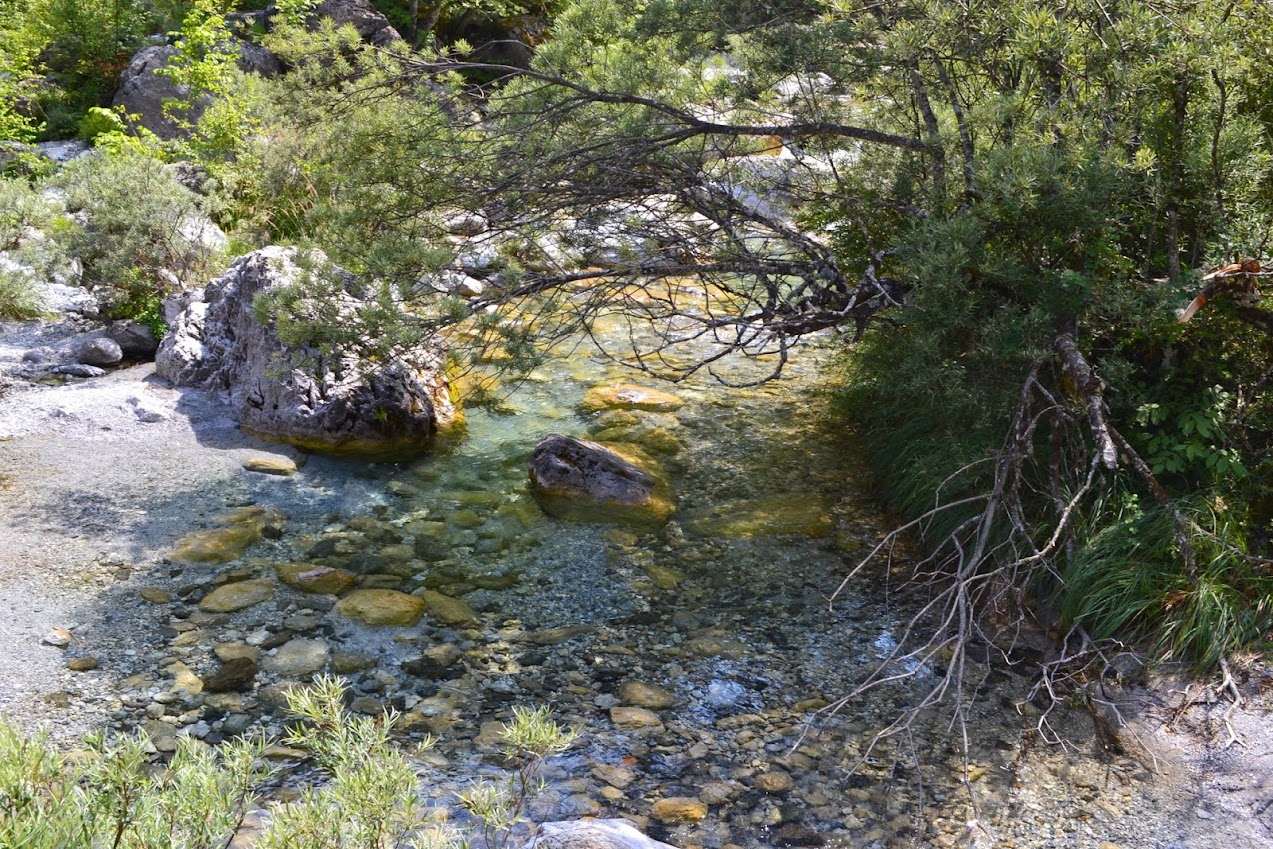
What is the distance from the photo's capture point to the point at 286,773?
3.97m

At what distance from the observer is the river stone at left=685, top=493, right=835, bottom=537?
630cm

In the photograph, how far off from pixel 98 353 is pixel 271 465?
2.61 m

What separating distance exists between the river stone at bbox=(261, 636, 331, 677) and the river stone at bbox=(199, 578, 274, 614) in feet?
1.56

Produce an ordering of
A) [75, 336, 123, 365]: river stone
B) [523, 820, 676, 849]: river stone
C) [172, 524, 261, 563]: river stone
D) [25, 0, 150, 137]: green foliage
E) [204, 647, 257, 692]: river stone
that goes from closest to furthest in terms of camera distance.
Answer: [523, 820, 676, 849]: river stone → [204, 647, 257, 692]: river stone → [172, 524, 261, 563]: river stone → [75, 336, 123, 365]: river stone → [25, 0, 150, 137]: green foliage

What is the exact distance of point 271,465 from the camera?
6898 mm

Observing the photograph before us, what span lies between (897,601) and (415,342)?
3.11 m

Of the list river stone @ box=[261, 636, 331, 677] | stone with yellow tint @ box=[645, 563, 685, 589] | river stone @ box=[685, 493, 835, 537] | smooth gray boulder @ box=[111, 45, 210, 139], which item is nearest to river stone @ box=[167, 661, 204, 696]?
river stone @ box=[261, 636, 331, 677]

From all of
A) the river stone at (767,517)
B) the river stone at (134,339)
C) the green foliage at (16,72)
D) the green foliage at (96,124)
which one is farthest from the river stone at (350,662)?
the green foliage at (96,124)

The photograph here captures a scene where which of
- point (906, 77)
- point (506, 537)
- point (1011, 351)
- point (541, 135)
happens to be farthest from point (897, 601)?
point (541, 135)

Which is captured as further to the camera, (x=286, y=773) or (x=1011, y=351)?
(x=1011, y=351)

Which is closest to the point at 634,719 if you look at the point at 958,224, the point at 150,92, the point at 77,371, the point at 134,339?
the point at 958,224

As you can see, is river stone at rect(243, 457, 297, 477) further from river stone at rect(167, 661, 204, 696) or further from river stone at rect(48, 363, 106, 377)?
river stone at rect(167, 661, 204, 696)

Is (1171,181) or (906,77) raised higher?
(906,77)

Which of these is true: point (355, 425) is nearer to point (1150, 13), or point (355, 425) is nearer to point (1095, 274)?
point (1095, 274)
